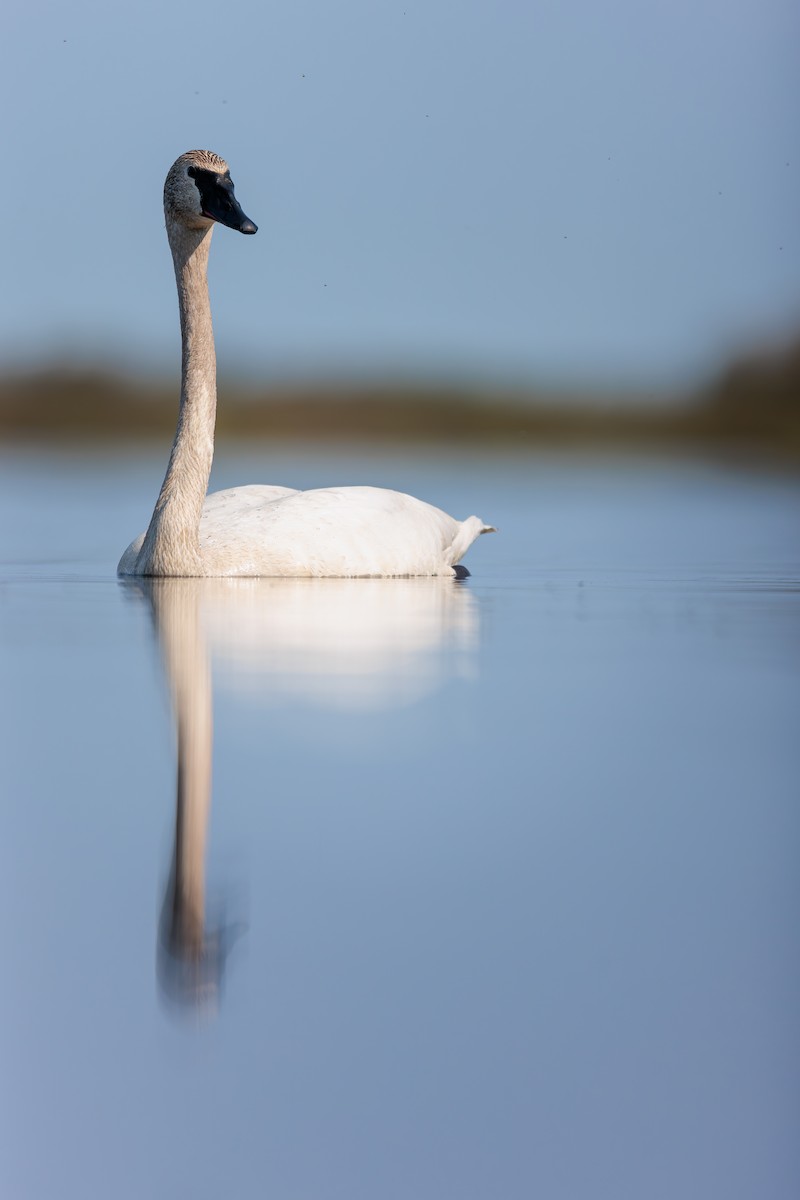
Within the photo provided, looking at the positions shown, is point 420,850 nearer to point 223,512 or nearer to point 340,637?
point 340,637

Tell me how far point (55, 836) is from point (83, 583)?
6888 millimetres

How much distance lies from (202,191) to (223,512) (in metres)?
1.79

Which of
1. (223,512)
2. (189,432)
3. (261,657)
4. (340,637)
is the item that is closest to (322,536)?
(223,512)

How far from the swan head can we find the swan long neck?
27cm

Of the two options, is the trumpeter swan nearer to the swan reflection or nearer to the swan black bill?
the swan black bill

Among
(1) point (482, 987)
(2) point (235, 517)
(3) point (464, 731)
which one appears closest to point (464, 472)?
(2) point (235, 517)

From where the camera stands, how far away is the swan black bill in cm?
1093

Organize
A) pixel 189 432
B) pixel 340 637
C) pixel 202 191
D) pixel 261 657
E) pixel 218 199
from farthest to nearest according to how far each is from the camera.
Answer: pixel 189 432 → pixel 202 191 → pixel 218 199 → pixel 340 637 → pixel 261 657

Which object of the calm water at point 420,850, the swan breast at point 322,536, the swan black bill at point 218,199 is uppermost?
the swan black bill at point 218,199

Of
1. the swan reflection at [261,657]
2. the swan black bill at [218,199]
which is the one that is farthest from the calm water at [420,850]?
the swan black bill at [218,199]

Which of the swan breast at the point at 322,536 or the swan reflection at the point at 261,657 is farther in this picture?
the swan breast at the point at 322,536

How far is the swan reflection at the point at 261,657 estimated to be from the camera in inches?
A: 142

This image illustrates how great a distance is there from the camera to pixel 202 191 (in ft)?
36.9

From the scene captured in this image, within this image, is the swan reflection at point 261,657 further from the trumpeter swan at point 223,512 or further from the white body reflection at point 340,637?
the trumpeter swan at point 223,512
